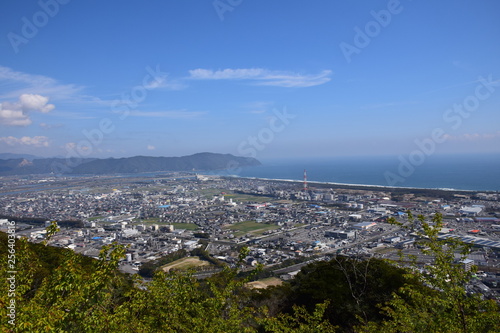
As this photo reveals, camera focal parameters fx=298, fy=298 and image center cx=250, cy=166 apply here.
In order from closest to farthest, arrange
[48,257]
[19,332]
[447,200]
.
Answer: [19,332]
[48,257]
[447,200]

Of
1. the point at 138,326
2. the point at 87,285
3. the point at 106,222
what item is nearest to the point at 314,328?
the point at 138,326

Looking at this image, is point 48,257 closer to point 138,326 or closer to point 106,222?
point 138,326

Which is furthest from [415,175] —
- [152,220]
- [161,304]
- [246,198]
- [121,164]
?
[121,164]

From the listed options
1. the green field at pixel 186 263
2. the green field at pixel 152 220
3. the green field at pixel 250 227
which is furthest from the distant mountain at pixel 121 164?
the green field at pixel 186 263

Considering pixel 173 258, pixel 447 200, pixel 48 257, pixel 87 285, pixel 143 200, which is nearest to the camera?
pixel 87 285

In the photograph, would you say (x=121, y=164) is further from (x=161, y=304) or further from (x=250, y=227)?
(x=161, y=304)

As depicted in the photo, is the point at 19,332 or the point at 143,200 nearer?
the point at 19,332

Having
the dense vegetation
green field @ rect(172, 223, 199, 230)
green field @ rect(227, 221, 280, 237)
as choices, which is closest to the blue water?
green field @ rect(227, 221, 280, 237)

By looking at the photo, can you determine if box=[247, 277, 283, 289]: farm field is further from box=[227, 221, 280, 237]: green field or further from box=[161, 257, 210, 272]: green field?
box=[227, 221, 280, 237]: green field
